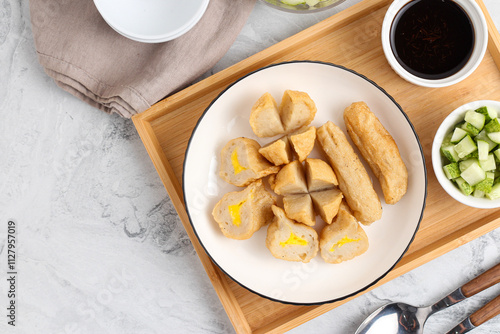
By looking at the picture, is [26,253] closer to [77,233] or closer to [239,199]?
[77,233]

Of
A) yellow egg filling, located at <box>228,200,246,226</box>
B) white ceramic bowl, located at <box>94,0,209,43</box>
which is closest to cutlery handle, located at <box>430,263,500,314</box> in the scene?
yellow egg filling, located at <box>228,200,246,226</box>

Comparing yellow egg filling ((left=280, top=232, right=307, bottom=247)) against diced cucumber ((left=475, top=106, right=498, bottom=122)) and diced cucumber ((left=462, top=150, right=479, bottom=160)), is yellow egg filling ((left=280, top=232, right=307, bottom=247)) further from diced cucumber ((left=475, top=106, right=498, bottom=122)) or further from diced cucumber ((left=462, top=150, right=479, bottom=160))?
diced cucumber ((left=475, top=106, right=498, bottom=122))

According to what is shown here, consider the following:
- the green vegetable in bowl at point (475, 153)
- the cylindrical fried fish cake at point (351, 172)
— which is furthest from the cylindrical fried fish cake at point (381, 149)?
the green vegetable in bowl at point (475, 153)

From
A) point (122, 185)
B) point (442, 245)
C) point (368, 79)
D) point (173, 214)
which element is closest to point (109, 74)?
point (122, 185)

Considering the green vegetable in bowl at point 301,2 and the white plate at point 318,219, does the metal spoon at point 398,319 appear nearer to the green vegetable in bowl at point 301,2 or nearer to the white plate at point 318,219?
the white plate at point 318,219

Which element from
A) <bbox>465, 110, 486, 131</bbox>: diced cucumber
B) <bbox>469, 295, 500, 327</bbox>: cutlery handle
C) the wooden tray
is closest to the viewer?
<bbox>465, 110, 486, 131</bbox>: diced cucumber

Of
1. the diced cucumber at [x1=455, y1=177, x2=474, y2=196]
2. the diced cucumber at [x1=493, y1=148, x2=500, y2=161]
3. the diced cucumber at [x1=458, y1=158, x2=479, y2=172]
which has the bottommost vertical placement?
the diced cucumber at [x1=455, y1=177, x2=474, y2=196]

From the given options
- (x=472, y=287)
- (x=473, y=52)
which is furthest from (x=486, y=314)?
(x=473, y=52)
